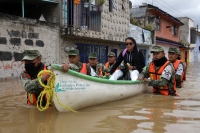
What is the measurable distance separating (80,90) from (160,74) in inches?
89.8

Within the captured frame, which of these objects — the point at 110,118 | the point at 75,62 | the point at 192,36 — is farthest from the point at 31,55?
the point at 192,36

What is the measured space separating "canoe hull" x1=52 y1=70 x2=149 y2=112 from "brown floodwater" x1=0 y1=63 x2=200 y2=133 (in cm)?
14

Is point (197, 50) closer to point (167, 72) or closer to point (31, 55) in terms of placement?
point (167, 72)

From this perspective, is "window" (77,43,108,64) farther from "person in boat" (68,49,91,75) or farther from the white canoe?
the white canoe

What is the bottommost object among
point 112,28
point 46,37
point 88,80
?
point 88,80

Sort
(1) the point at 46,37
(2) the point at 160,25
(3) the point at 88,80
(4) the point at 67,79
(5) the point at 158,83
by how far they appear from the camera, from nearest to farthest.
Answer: (4) the point at 67,79
(3) the point at 88,80
(5) the point at 158,83
(1) the point at 46,37
(2) the point at 160,25

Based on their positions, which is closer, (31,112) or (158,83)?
(31,112)

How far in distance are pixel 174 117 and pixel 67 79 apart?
1853 millimetres

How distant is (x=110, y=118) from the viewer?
4.01m

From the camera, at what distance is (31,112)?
4.42m

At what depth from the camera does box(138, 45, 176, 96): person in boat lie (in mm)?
5570

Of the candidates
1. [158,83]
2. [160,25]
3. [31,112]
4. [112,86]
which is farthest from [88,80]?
[160,25]

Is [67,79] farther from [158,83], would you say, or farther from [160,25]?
[160,25]

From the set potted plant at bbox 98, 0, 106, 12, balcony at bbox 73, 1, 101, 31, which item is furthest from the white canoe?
potted plant at bbox 98, 0, 106, 12
